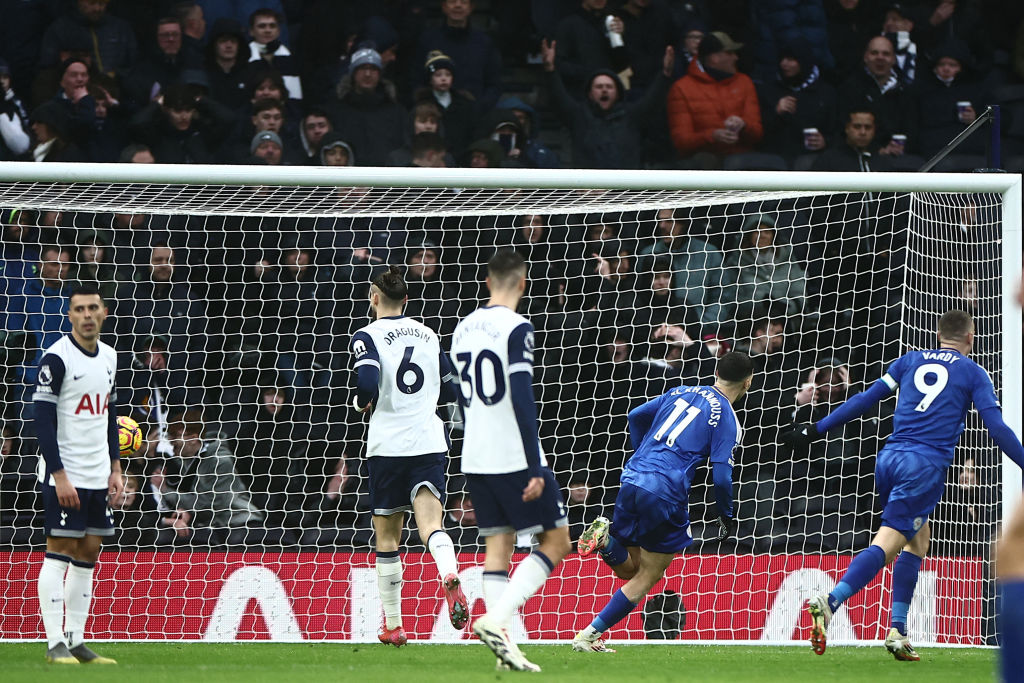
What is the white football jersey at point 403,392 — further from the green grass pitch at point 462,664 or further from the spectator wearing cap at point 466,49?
the spectator wearing cap at point 466,49

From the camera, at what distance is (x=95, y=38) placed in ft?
33.7

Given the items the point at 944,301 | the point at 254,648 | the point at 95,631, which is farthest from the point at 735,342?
the point at 95,631

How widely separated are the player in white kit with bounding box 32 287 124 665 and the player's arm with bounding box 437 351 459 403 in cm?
175

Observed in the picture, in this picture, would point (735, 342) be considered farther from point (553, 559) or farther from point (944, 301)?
point (553, 559)

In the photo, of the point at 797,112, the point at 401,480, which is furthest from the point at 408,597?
the point at 797,112

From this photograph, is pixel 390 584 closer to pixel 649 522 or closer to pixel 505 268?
pixel 649 522

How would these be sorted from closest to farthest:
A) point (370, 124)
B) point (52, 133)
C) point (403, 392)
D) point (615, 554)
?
1. point (615, 554)
2. point (403, 392)
3. point (52, 133)
4. point (370, 124)

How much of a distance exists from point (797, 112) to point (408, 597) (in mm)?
5277

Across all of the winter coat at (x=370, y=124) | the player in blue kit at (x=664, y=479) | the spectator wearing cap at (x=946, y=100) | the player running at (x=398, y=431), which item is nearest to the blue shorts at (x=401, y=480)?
the player running at (x=398, y=431)

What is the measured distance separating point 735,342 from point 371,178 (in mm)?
3418

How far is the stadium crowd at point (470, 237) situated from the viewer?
8445 millimetres

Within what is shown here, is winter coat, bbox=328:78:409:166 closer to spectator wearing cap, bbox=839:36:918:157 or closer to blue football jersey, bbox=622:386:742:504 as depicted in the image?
spectator wearing cap, bbox=839:36:918:157

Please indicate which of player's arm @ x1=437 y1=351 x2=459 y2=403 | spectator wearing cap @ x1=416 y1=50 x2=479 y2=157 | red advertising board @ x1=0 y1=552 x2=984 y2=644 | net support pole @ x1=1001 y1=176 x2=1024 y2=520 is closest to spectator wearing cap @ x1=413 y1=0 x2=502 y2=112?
spectator wearing cap @ x1=416 y1=50 x2=479 y2=157

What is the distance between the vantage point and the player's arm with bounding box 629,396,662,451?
678 centimetres
